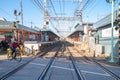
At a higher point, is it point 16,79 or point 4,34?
point 4,34

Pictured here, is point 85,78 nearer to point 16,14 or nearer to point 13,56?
point 13,56

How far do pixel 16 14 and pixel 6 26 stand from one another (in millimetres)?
8071

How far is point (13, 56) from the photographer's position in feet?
78.2

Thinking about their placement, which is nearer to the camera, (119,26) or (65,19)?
(119,26)

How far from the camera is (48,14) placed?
60.2m

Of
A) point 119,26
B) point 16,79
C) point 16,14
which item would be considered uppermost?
point 16,14

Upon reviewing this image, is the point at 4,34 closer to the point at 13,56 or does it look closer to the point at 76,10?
the point at 76,10

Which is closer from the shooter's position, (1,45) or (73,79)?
(73,79)

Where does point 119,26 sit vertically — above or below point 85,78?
above

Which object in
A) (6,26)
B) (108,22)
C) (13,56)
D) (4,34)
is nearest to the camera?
(13,56)

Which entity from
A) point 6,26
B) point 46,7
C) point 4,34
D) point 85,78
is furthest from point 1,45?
point 85,78

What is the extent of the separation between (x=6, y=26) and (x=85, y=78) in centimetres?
3071

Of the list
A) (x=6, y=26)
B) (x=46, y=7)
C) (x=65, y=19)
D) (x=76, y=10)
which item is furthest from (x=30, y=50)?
(x=65, y=19)

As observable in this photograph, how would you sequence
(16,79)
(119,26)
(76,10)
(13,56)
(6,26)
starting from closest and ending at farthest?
1. (16,79)
2. (119,26)
3. (13,56)
4. (6,26)
5. (76,10)
